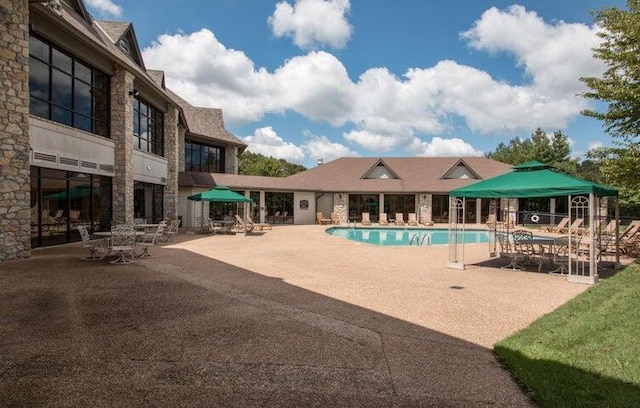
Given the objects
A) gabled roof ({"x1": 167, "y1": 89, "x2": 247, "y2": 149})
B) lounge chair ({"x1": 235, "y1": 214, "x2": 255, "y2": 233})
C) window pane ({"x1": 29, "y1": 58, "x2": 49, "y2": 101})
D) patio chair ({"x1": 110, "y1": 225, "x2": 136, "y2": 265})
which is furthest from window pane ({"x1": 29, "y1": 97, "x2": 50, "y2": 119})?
gabled roof ({"x1": 167, "y1": 89, "x2": 247, "y2": 149})

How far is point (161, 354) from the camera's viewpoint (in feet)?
14.8

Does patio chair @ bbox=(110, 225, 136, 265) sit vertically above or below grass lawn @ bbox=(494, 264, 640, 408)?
above

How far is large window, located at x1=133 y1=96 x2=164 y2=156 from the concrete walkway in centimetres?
1040

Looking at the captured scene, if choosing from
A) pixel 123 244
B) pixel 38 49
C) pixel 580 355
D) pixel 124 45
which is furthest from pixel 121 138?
pixel 580 355

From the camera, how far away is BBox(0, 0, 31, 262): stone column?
10008mm

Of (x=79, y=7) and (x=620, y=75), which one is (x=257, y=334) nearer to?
(x=620, y=75)

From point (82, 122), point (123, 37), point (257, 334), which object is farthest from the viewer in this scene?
point (123, 37)

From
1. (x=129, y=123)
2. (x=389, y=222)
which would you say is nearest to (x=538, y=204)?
(x=389, y=222)

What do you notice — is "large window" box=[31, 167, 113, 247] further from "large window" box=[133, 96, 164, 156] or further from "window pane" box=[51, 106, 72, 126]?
"large window" box=[133, 96, 164, 156]

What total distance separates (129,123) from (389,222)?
21790 mm

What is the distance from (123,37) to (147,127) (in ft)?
14.8

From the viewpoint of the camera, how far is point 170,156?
75.4ft

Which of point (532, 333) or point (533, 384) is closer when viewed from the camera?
point (533, 384)

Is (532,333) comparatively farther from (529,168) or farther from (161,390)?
(529,168)
